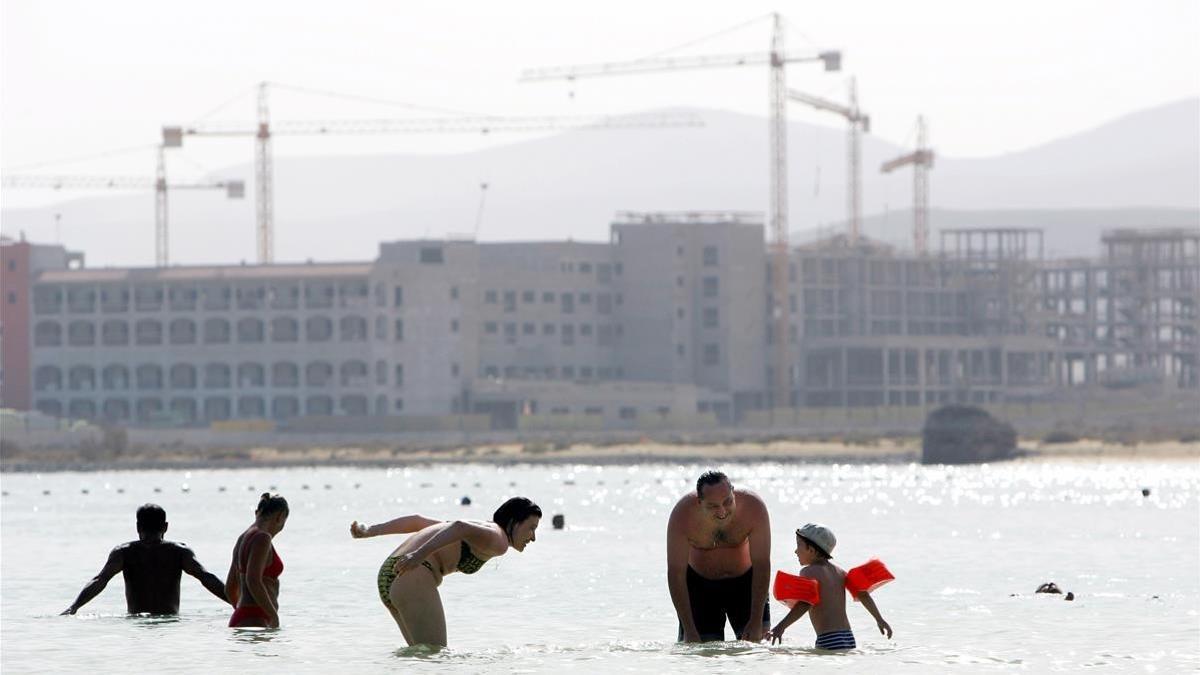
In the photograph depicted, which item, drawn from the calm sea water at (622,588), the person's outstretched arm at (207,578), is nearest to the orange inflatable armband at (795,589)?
the calm sea water at (622,588)

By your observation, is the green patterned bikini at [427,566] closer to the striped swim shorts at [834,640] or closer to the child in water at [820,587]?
the child in water at [820,587]

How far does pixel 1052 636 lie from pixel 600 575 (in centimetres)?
1692

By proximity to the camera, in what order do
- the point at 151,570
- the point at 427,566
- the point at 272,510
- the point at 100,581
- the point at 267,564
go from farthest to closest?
the point at 151,570 < the point at 100,581 < the point at 267,564 < the point at 272,510 < the point at 427,566

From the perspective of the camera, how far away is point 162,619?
28.4 metres

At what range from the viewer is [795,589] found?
2345 cm

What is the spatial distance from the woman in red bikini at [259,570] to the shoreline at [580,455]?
129 metres

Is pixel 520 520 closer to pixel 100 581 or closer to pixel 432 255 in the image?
pixel 100 581

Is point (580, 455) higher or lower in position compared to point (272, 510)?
lower

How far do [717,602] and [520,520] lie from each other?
9.76ft

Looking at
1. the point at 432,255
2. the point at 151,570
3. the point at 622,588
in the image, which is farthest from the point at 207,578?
the point at 432,255

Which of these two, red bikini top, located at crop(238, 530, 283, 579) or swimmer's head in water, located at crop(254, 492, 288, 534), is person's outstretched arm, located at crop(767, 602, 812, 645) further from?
red bikini top, located at crop(238, 530, 283, 579)

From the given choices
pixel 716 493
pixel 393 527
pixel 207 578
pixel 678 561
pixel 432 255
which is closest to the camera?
pixel 393 527

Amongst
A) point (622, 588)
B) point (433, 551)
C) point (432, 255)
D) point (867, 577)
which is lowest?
point (622, 588)

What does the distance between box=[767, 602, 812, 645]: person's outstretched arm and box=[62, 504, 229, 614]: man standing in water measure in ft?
20.4
